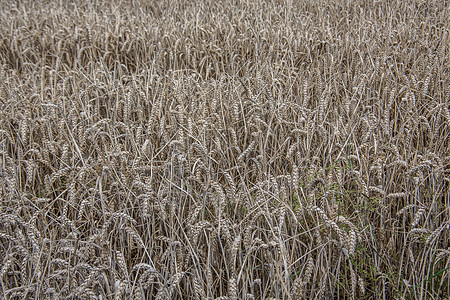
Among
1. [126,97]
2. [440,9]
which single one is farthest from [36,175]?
[440,9]

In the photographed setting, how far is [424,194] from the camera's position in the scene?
166cm

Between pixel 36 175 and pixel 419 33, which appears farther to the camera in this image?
pixel 419 33

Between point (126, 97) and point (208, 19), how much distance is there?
1.94m

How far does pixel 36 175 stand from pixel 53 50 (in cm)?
173

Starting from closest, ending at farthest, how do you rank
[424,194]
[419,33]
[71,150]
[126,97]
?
[424,194]
[71,150]
[126,97]
[419,33]

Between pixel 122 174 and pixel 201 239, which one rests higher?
pixel 122 174

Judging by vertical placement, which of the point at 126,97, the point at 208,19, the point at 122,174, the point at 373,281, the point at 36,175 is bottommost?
the point at 373,281

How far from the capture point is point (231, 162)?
1.92 meters

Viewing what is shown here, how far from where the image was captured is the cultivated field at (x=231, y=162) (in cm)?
134

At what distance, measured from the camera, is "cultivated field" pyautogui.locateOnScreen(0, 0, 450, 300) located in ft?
4.40

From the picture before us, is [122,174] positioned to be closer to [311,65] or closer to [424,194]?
[424,194]

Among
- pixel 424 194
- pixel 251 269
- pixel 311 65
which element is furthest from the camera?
pixel 311 65

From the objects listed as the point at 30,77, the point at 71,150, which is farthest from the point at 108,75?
the point at 71,150

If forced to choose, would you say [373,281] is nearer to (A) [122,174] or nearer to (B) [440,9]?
(A) [122,174]
